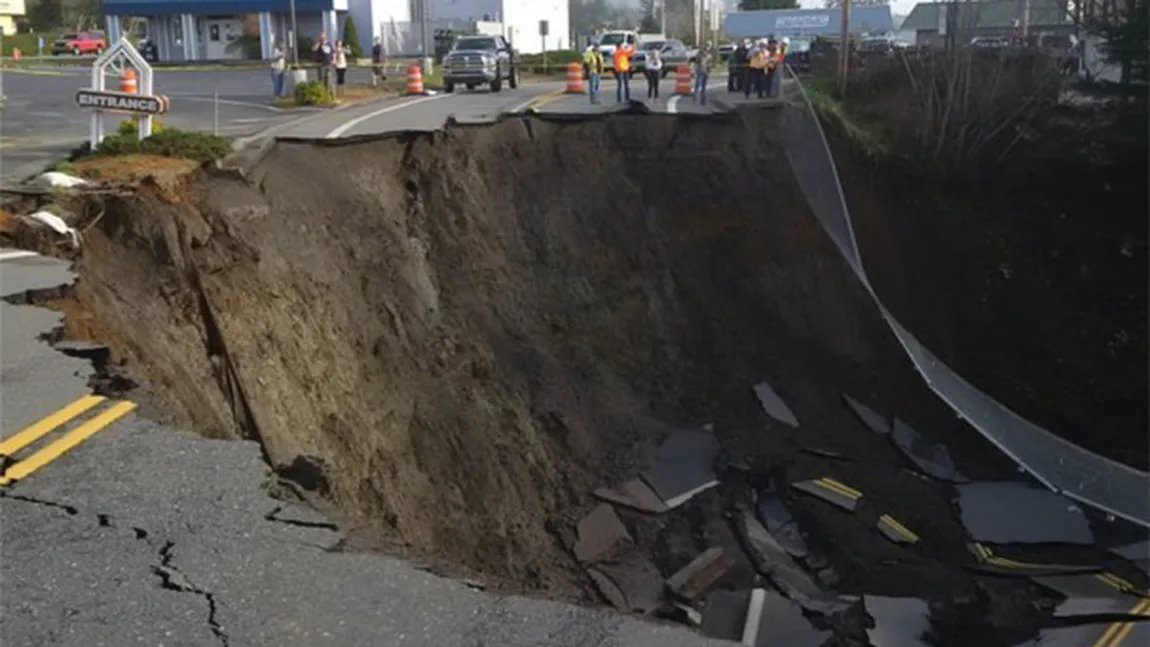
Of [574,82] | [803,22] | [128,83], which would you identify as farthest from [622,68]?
[803,22]

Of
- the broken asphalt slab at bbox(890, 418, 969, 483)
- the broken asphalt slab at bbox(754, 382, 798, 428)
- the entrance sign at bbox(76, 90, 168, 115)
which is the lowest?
the broken asphalt slab at bbox(890, 418, 969, 483)

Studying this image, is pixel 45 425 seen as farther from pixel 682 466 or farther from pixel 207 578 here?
pixel 682 466

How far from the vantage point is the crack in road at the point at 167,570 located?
15.6 ft

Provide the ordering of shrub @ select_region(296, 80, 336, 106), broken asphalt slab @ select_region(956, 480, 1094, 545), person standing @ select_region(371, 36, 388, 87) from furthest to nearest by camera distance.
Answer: person standing @ select_region(371, 36, 388, 87) → shrub @ select_region(296, 80, 336, 106) → broken asphalt slab @ select_region(956, 480, 1094, 545)

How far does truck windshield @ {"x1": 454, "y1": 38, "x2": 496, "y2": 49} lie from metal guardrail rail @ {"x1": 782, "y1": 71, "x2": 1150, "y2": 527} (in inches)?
540

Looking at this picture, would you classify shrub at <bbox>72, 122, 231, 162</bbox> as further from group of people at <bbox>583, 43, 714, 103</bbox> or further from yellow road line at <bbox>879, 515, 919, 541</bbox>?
group of people at <bbox>583, 43, 714, 103</bbox>

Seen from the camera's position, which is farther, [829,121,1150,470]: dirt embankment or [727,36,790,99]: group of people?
[727,36,790,99]: group of people

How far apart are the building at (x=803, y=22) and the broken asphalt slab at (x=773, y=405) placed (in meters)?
49.9

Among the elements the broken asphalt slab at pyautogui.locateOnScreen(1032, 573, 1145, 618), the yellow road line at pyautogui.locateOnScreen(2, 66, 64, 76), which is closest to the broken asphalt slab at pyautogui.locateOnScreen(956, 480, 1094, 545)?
the broken asphalt slab at pyautogui.locateOnScreen(1032, 573, 1145, 618)

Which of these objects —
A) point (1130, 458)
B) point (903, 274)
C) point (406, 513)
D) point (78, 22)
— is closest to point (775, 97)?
point (903, 274)

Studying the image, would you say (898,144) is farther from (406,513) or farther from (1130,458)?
(406,513)

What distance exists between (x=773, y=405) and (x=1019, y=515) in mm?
4007

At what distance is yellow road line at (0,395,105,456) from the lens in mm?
6375

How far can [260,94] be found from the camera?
111 feet
